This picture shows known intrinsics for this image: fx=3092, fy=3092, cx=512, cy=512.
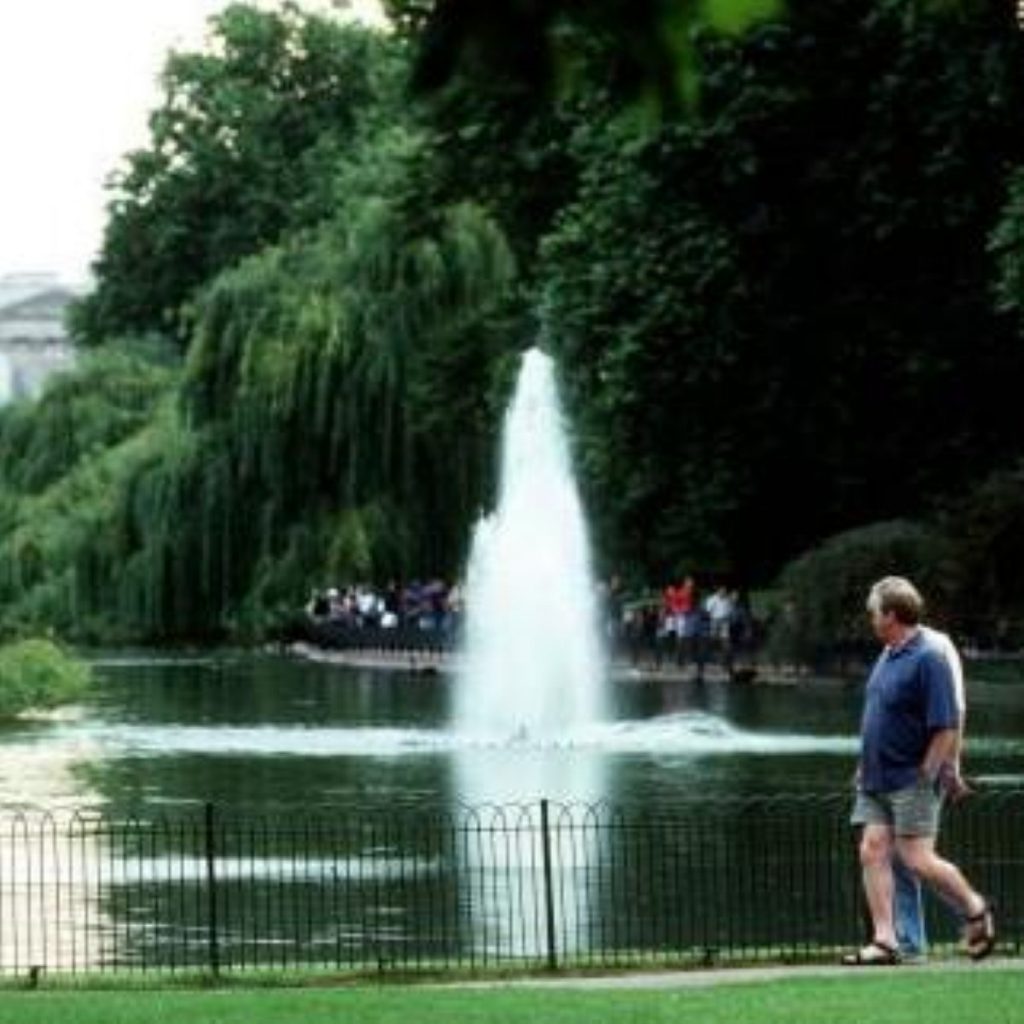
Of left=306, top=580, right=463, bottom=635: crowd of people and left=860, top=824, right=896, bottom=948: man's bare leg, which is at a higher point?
left=306, top=580, right=463, bottom=635: crowd of people

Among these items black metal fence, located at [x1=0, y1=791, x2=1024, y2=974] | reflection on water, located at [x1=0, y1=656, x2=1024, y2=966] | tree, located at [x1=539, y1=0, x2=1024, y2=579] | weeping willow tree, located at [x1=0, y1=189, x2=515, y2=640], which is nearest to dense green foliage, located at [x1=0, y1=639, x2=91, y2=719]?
reflection on water, located at [x1=0, y1=656, x2=1024, y2=966]

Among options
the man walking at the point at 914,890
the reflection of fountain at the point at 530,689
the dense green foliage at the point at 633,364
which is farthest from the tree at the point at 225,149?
the man walking at the point at 914,890

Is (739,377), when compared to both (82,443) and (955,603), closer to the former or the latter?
(955,603)

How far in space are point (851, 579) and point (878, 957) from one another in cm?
3345

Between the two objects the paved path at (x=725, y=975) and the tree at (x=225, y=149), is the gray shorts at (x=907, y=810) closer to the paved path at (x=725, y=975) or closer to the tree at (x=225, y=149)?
the paved path at (x=725, y=975)

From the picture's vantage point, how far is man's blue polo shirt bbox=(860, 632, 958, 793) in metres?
14.4

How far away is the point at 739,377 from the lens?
50781 millimetres

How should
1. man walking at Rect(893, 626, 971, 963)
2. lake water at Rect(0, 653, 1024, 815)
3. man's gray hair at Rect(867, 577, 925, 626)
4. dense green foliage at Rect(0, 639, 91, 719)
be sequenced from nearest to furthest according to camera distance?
man's gray hair at Rect(867, 577, 925, 626)
man walking at Rect(893, 626, 971, 963)
lake water at Rect(0, 653, 1024, 815)
dense green foliage at Rect(0, 639, 91, 719)

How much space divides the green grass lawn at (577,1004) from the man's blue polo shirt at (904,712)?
1.02 meters

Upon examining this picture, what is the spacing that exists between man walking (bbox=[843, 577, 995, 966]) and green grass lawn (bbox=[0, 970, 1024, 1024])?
1.90ft

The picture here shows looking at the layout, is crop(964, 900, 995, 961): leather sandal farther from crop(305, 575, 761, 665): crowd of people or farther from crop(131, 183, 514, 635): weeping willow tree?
crop(131, 183, 514, 635): weeping willow tree

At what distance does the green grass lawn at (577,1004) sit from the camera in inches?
487

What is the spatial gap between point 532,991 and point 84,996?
1995mm

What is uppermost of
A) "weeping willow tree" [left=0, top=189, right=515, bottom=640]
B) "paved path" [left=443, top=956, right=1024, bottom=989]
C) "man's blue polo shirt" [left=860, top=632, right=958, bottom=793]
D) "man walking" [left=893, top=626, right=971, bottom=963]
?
"weeping willow tree" [left=0, top=189, right=515, bottom=640]
